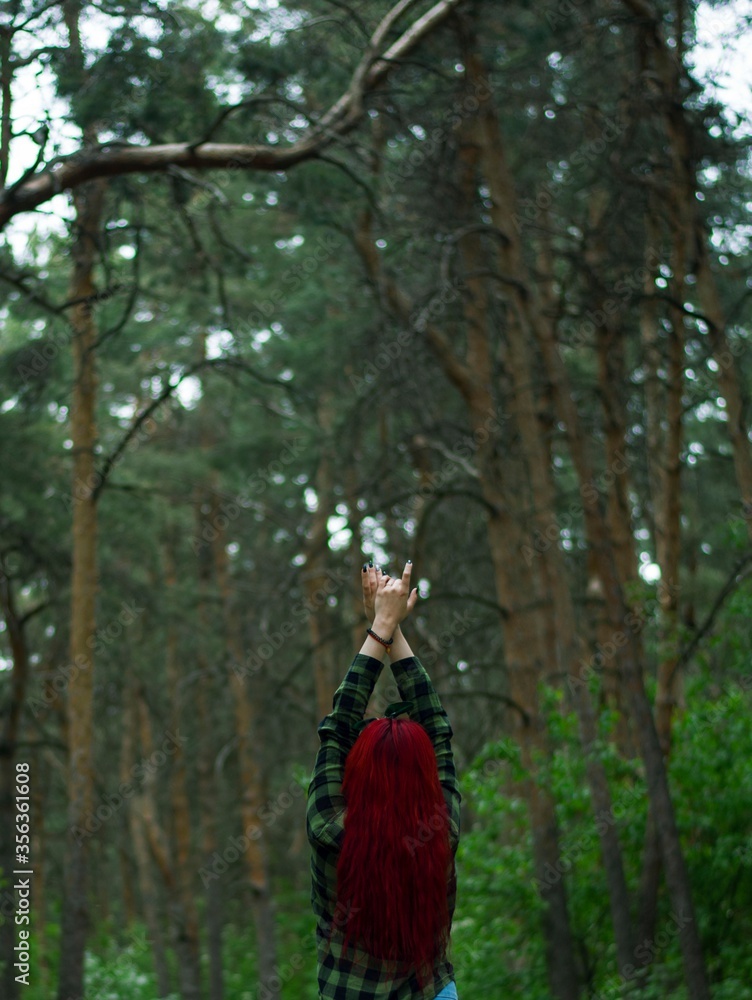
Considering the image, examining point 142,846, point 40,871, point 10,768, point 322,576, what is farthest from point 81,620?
point 142,846

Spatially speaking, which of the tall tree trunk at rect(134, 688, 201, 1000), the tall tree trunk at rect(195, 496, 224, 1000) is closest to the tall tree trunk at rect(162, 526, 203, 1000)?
the tall tree trunk at rect(134, 688, 201, 1000)

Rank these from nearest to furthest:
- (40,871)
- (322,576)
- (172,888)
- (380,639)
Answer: (380,639) < (322,576) < (172,888) < (40,871)

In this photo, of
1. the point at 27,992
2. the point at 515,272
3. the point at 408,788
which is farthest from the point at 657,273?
the point at 27,992

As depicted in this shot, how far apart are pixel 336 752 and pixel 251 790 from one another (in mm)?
16386

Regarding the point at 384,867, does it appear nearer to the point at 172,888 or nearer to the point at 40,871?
the point at 172,888

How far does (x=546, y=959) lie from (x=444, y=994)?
7359 millimetres

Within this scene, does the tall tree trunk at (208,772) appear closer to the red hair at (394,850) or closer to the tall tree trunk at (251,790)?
the tall tree trunk at (251,790)

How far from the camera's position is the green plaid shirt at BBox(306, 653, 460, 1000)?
2.46 metres

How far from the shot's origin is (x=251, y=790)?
60.1 ft

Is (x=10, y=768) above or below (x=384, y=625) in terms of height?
above

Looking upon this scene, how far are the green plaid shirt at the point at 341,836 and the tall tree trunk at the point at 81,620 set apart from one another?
7.20 m

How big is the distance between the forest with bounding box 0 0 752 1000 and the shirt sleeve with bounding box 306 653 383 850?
158 inches

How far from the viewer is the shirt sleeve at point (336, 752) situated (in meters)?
2.51

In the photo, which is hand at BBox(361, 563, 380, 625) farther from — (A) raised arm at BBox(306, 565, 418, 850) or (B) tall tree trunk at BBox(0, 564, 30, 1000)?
(B) tall tree trunk at BBox(0, 564, 30, 1000)
